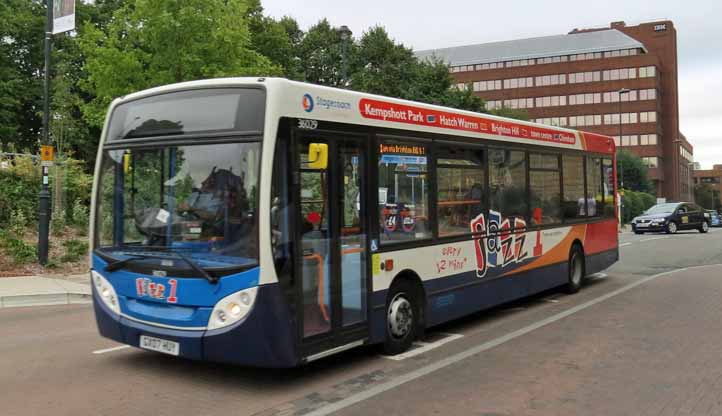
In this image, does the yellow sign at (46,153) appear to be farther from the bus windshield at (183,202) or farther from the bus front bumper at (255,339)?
the bus front bumper at (255,339)

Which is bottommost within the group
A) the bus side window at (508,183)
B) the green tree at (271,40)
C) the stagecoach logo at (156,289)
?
the stagecoach logo at (156,289)

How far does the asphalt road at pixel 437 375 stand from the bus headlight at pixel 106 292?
66 cm

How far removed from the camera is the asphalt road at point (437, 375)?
5.27 m

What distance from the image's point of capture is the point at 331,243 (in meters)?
6.09

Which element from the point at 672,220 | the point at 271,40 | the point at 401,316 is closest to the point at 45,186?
the point at 401,316

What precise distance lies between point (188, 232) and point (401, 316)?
2.54m

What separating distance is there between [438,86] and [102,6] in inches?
838

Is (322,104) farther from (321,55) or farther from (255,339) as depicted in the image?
(321,55)

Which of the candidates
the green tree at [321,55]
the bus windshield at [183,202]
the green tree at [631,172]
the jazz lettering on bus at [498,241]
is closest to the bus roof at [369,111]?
the bus windshield at [183,202]

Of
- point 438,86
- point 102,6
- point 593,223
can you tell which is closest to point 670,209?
point 438,86

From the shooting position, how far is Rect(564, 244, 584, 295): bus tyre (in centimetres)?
1140

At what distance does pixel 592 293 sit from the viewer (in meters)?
11.6

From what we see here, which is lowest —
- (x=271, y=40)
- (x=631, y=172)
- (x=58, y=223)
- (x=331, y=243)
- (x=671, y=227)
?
(x=671, y=227)

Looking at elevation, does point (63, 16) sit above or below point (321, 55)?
below
